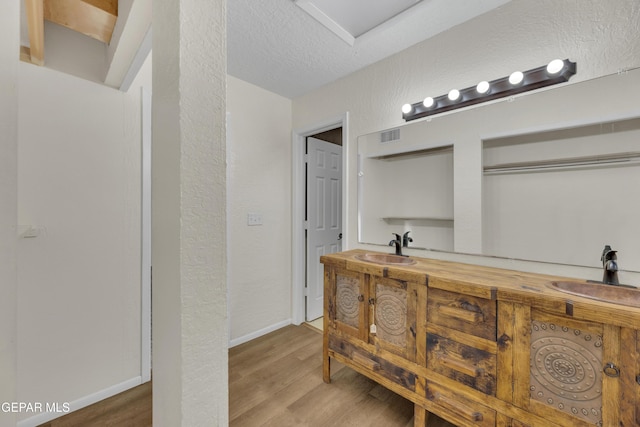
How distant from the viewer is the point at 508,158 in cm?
151

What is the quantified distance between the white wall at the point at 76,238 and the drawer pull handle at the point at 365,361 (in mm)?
1545

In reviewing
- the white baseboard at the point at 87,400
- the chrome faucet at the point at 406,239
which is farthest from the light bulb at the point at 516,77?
the white baseboard at the point at 87,400

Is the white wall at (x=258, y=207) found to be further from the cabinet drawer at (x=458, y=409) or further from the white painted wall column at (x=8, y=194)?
the cabinet drawer at (x=458, y=409)

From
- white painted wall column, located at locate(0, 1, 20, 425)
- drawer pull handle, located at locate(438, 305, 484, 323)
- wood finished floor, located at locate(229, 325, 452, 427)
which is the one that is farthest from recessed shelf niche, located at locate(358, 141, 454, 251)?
white painted wall column, located at locate(0, 1, 20, 425)

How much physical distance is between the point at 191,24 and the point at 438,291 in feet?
4.65

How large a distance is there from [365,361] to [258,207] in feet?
5.37

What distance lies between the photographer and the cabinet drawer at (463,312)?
1.15m

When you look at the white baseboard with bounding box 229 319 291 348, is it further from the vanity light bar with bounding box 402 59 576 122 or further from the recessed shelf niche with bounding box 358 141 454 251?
the vanity light bar with bounding box 402 59 576 122

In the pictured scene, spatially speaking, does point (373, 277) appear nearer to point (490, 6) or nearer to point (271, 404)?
point (271, 404)

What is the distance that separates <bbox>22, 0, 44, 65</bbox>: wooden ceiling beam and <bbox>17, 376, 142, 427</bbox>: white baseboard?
6.65ft

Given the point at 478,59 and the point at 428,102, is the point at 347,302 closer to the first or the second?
the point at 428,102

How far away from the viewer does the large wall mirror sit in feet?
3.97

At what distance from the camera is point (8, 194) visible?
819mm

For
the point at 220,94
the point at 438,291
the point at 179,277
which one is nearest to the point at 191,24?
the point at 220,94
